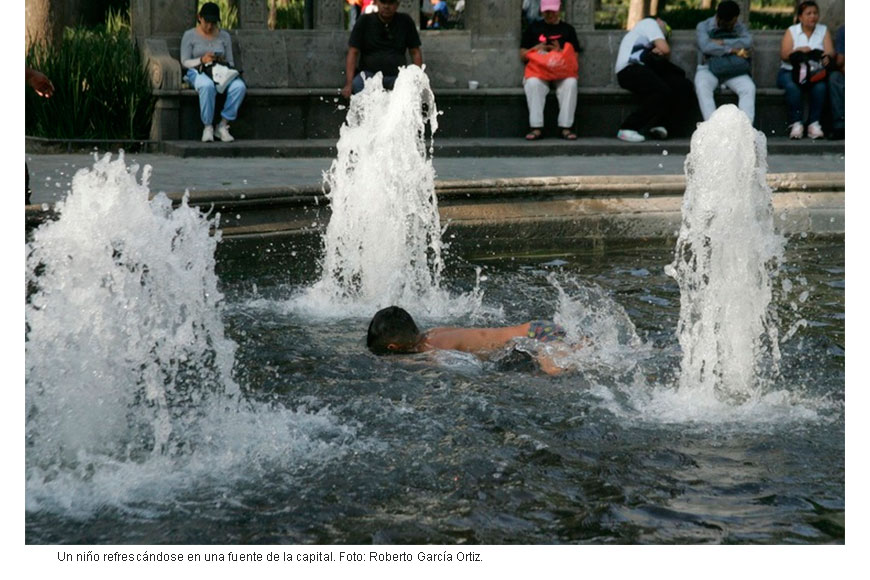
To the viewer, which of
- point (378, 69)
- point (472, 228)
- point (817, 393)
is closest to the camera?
point (817, 393)

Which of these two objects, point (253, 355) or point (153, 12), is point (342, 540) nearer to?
point (253, 355)

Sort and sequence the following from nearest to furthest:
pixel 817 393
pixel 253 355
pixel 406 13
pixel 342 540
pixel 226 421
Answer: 1. pixel 342 540
2. pixel 226 421
3. pixel 817 393
4. pixel 253 355
5. pixel 406 13

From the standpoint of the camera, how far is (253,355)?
665cm

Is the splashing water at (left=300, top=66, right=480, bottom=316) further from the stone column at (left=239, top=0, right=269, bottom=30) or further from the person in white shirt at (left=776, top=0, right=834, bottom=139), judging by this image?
the person in white shirt at (left=776, top=0, right=834, bottom=139)

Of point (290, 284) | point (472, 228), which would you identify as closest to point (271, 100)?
point (472, 228)

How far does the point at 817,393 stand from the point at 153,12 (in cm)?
952

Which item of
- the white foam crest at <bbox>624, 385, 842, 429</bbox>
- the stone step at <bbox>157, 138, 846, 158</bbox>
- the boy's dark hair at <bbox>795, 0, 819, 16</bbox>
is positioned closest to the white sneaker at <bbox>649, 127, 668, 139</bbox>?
the stone step at <bbox>157, 138, 846, 158</bbox>

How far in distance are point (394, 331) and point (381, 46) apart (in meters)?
7.02

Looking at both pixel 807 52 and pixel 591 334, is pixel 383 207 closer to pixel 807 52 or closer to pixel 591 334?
pixel 591 334

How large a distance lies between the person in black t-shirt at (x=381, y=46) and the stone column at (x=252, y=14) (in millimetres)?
1518

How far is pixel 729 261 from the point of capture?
587 cm

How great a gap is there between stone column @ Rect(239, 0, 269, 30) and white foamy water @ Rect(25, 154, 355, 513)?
9.05m

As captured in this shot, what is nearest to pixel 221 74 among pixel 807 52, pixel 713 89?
pixel 713 89

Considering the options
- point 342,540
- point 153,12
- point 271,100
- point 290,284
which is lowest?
point 342,540
